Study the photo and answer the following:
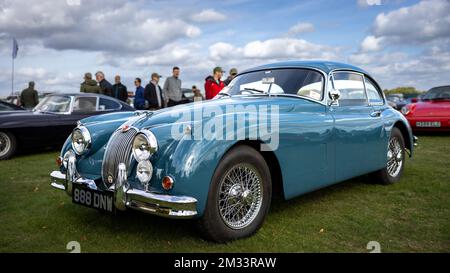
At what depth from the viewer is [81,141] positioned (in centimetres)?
365

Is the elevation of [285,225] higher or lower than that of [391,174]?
lower

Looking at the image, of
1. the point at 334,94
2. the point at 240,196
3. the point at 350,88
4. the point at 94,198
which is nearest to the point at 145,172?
the point at 94,198

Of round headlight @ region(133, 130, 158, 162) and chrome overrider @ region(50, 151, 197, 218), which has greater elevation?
round headlight @ region(133, 130, 158, 162)

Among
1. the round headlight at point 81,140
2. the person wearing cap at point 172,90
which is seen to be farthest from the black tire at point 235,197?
the person wearing cap at point 172,90

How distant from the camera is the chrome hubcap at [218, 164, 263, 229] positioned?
10.3 feet

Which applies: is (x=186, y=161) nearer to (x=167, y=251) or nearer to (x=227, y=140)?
(x=227, y=140)

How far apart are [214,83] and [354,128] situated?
211 inches

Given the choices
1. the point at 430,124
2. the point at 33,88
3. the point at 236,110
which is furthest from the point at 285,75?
the point at 33,88

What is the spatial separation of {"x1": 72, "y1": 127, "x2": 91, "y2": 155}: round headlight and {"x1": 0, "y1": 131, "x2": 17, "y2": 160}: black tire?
462 cm

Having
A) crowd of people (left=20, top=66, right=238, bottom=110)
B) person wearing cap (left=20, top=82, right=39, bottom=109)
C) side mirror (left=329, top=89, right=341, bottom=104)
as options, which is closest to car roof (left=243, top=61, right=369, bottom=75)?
side mirror (left=329, top=89, right=341, bottom=104)

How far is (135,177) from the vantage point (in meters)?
3.05

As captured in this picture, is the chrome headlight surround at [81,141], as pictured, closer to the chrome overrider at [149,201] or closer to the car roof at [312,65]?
the chrome overrider at [149,201]

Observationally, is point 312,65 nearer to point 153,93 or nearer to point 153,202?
point 153,202

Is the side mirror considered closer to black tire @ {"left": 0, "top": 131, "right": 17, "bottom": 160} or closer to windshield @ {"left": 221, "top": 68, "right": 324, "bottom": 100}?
windshield @ {"left": 221, "top": 68, "right": 324, "bottom": 100}
